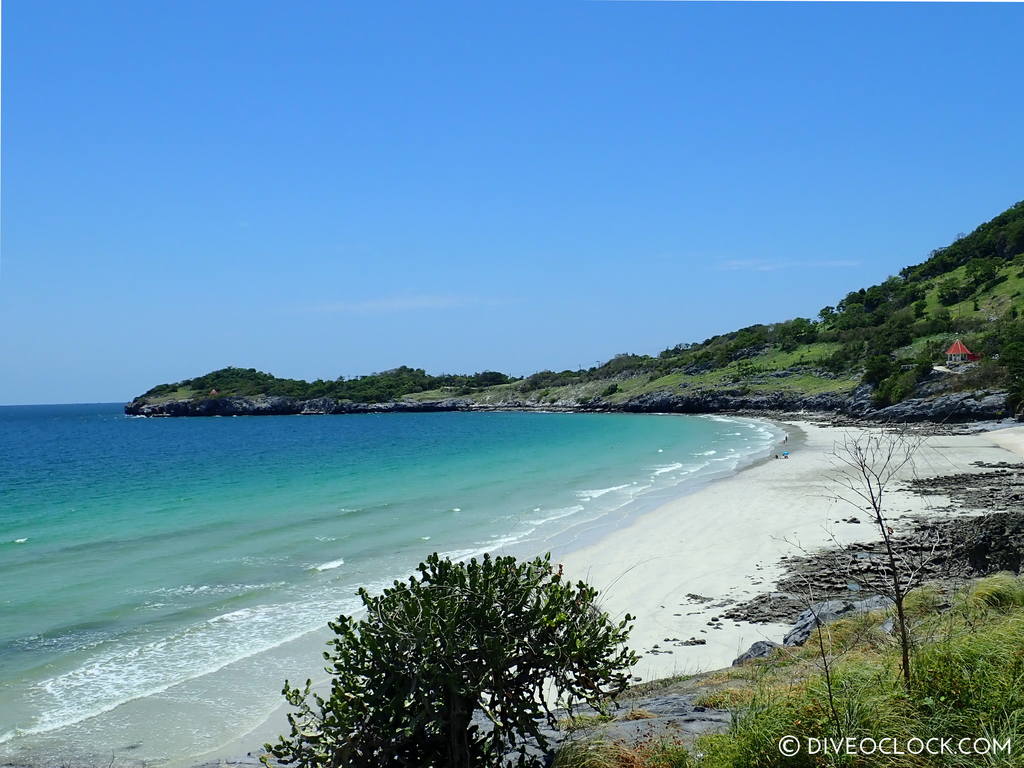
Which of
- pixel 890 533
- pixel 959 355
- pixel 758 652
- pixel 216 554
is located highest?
pixel 959 355

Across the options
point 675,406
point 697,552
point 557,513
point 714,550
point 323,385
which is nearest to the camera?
point 697,552

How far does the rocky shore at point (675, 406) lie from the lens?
176 feet

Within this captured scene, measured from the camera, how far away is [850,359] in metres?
87.3

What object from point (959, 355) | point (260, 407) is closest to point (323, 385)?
point (260, 407)

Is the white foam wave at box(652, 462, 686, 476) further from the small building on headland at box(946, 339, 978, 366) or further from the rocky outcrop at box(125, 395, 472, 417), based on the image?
the rocky outcrop at box(125, 395, 472, 417)

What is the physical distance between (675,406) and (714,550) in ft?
290

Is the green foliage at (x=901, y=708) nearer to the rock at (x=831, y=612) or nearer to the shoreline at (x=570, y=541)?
the rock at (x=831, y=612)

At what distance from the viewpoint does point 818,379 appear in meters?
87.9

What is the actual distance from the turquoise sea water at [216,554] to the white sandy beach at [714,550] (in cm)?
230

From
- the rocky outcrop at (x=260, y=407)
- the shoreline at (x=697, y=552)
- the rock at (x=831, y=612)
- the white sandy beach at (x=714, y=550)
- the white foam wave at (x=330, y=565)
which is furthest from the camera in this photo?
the rocky outcrop at (x=260, y=407)

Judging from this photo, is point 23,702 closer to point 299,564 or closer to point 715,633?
point 299,564

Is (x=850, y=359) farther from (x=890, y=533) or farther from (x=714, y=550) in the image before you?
(x=890, y=533)

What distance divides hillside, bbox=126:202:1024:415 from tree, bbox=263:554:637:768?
55.2m

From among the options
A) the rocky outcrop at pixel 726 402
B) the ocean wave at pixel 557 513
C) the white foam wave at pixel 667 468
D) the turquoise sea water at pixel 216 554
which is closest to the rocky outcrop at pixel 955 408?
the turquoise sea water at pixel 216 554
